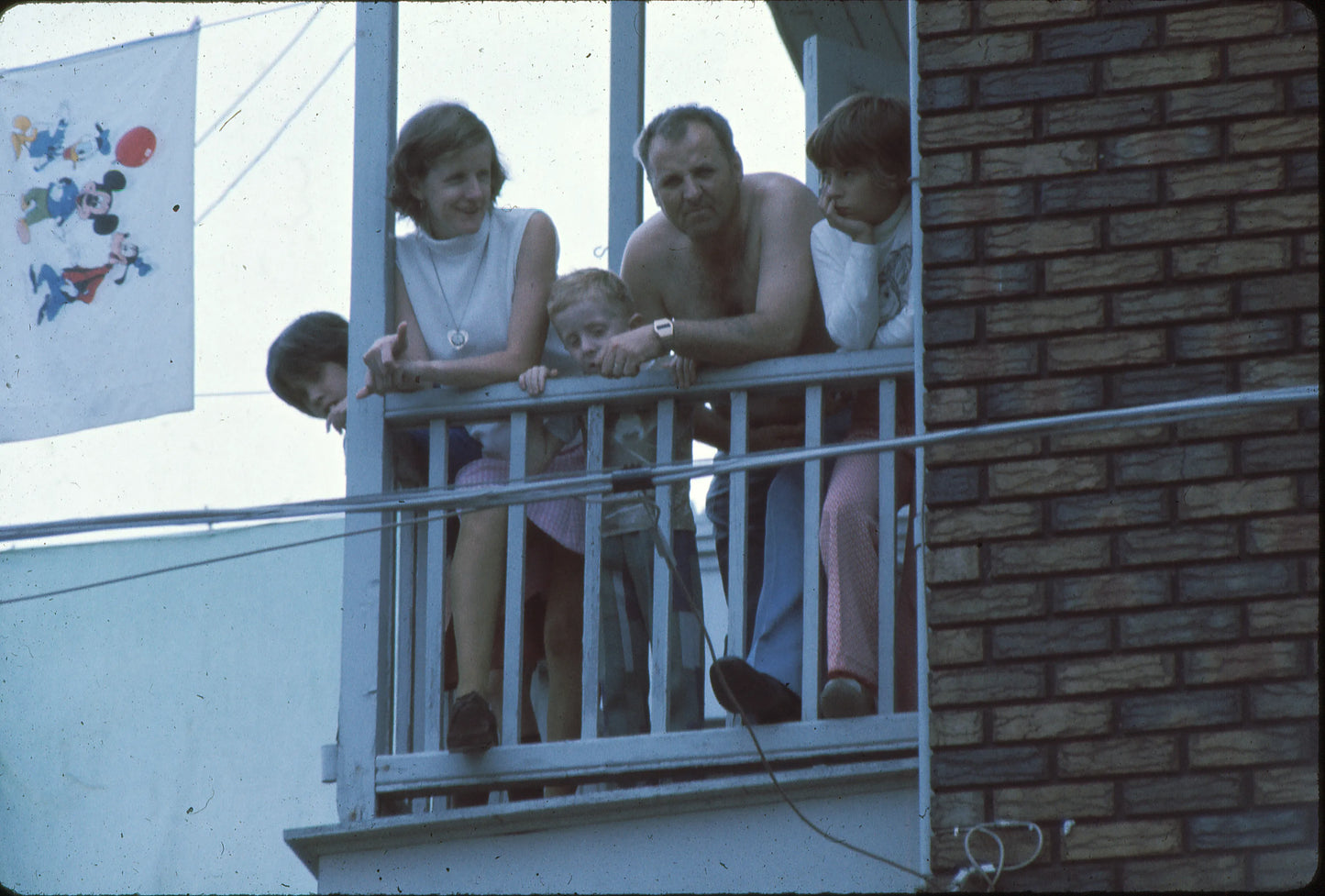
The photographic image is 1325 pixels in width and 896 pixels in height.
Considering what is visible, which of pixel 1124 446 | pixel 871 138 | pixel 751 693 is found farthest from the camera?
pixel 871 138

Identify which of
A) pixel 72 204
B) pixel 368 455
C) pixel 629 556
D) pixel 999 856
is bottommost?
pixel 999 856

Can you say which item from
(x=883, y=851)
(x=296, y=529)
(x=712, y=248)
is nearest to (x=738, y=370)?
(x=712, y=248)

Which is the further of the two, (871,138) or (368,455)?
(368,455)

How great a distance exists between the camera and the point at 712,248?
5.26 metres

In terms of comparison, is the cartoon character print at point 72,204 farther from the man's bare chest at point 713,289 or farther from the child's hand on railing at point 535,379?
the man's bare chest at point 713,289

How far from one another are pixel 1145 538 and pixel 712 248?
1632 millimetres

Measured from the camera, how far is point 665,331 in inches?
190

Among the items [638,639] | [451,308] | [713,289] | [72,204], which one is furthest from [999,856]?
[72,204]

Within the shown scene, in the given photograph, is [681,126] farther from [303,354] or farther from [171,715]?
[171,715]

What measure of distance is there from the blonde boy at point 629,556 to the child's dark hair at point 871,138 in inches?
25.1

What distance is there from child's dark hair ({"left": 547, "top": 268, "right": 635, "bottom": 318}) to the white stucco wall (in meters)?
3.92

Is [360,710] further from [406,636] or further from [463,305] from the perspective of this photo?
[463,305]

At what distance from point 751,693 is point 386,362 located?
1.24 m

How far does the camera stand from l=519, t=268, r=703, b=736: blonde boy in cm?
490
